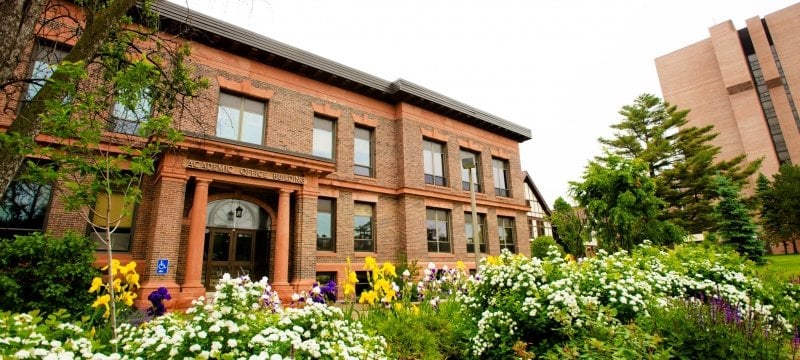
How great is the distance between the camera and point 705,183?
94.0ft

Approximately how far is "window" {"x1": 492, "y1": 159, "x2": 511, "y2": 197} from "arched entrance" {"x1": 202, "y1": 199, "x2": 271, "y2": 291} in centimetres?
1430

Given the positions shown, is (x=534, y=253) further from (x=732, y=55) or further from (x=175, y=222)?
(x=732, y=55)

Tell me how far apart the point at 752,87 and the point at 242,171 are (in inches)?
2424

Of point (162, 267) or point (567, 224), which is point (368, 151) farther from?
point (567, 224)

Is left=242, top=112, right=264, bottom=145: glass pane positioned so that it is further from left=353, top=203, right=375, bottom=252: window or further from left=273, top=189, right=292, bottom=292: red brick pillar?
left=353, top=203, right=375, bottom=252: window

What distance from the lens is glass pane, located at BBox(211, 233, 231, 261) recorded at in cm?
1315

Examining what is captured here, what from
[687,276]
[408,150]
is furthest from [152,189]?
[687,276]

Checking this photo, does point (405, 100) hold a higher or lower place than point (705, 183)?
higher

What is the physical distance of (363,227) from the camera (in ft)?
55.1

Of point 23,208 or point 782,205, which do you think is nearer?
point 23,208

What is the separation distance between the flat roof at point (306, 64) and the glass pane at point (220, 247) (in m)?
6.81

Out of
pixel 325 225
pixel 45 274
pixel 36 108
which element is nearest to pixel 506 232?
pixel 325 225

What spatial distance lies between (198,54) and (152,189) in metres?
5.19

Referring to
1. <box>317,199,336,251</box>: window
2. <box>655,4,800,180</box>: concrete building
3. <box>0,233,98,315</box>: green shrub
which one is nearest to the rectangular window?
<box>317,199,336,251</box>: window
